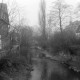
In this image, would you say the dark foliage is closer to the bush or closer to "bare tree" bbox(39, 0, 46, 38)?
the bush

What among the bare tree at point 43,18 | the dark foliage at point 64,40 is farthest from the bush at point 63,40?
the bare tree at point 43,18

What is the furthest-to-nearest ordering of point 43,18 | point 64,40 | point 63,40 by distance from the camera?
point 43,18 → point 63,40 → point 64,40

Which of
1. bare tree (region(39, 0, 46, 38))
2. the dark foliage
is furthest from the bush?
bare tree (region(39, 0, 46, 38))

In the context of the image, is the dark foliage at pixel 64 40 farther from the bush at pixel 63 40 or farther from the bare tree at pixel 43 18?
the bare tree at pixel 43 18

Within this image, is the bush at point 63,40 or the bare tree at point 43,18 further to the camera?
the bare tree at point 43,18

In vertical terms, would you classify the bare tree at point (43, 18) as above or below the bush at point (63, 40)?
above

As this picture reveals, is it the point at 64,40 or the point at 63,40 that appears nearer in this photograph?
the point at 64,40

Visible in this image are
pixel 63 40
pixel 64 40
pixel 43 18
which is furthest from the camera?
pixel 43 18

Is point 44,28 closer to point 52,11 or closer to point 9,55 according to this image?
point 52,11

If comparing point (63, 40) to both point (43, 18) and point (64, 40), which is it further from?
point (43, 18)

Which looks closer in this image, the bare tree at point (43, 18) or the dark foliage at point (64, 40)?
the dark foliage at point (64, 40)

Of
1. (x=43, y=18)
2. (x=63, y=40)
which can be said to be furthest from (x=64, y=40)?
(x=43, y=18)

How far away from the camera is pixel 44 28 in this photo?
40625mm

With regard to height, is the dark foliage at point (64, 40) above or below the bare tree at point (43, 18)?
below
